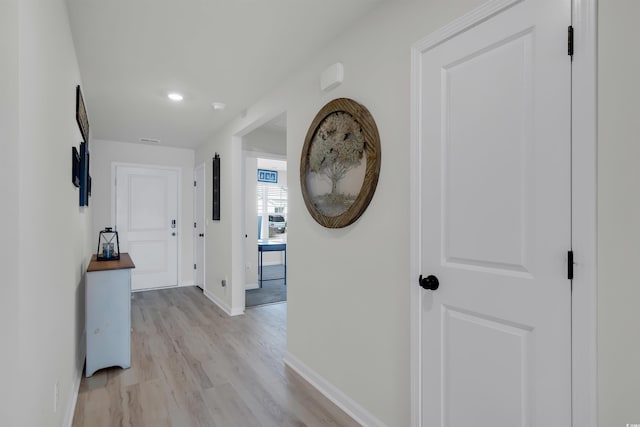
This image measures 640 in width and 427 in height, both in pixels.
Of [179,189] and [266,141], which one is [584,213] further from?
[179,189]

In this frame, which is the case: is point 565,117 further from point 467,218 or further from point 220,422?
point 220,422

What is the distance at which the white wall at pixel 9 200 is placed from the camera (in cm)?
93

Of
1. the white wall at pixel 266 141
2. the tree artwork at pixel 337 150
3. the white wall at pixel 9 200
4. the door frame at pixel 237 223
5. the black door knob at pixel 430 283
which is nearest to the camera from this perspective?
the white wall at pixel 9 200

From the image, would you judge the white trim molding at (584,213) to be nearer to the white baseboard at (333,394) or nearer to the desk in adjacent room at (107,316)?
the white baseboard at (333,394)

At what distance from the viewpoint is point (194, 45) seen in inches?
90.0

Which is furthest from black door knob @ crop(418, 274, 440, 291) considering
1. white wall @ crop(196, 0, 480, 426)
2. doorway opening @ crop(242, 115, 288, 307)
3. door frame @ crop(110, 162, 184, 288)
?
door frame @ crop(110, 162, 184, 288)

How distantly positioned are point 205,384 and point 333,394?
956 millimetres

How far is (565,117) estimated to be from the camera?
111cm

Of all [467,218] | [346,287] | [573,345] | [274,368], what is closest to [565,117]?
[467,218]

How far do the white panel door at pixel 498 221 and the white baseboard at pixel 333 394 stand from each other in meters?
0.44

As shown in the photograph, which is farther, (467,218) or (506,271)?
(467,218)

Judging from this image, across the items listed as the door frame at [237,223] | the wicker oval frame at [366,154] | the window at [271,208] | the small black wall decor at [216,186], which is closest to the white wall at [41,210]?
the wicker oval frame at [366,154]

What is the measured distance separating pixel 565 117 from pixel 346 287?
56.3 inches

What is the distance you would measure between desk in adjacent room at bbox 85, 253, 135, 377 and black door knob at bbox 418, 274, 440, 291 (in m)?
2.32
